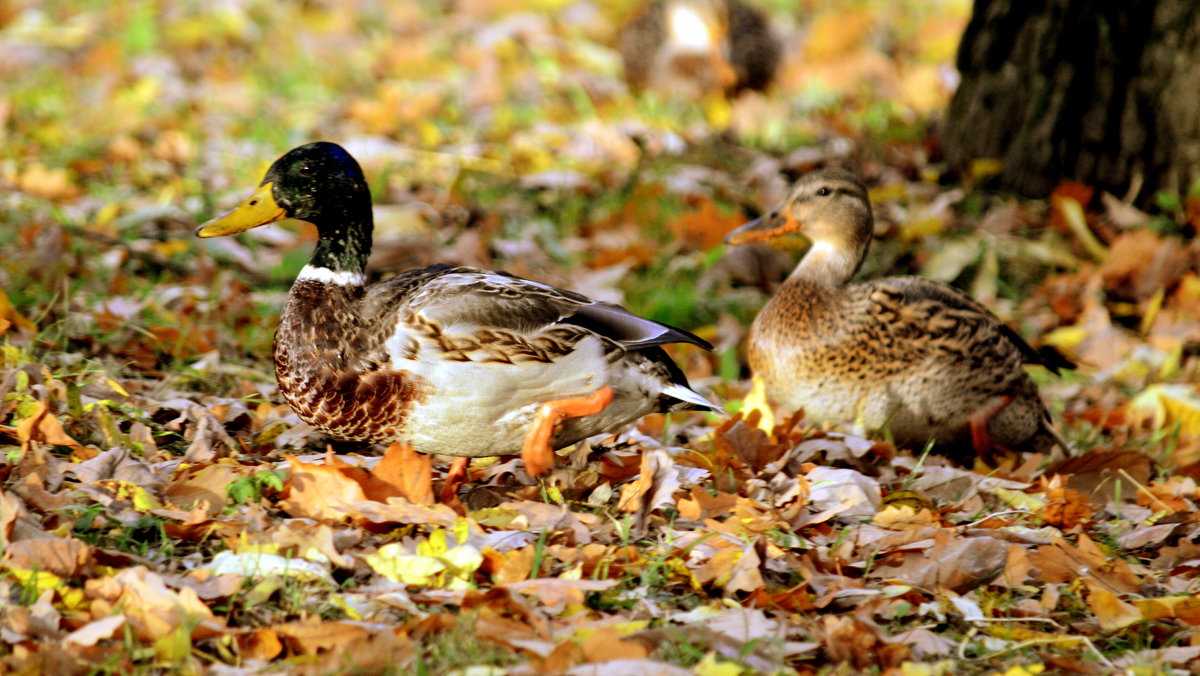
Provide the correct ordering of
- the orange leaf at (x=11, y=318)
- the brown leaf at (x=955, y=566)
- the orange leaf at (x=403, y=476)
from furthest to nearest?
the orange leaf at (x=11, y=318) → the orange leaf at (x=403, y=476) → the brown leaf at (x=955, y=566)

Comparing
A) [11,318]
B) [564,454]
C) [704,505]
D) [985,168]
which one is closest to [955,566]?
[704,505]

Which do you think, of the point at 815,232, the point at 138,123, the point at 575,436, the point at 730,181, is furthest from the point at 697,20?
the point at 575,436

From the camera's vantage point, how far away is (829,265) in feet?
15.6

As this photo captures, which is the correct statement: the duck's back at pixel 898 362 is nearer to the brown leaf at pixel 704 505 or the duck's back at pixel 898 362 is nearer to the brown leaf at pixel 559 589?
the brown leaf at pixel 704 505

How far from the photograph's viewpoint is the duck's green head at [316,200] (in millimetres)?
3512

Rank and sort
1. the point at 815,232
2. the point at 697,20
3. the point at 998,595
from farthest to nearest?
the point at 697,20
the point at 815,232
the point at 998,595

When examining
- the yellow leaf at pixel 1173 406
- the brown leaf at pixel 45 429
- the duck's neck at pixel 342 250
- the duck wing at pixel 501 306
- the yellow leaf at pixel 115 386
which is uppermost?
the duck's neck at pixel 342 250

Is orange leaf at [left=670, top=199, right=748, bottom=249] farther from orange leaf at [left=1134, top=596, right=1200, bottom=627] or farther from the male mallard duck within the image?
orange leaf at [left=1134, top=596, right=1200, bottom=627]

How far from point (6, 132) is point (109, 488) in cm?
452

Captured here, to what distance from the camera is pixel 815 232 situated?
4.80 meters

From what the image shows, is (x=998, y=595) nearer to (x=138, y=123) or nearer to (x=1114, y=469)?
(x=1114, y=469)

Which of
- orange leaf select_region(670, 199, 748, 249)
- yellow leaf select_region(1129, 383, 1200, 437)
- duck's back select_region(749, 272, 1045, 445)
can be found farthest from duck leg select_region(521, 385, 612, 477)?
orange leaf select_region(670, 199, 748, 249)

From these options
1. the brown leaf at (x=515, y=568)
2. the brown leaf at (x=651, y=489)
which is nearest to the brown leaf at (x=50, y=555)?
the brown leaf at (x=515, y=568)

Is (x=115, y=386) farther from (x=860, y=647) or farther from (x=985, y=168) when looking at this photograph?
(x=985, y=168)
